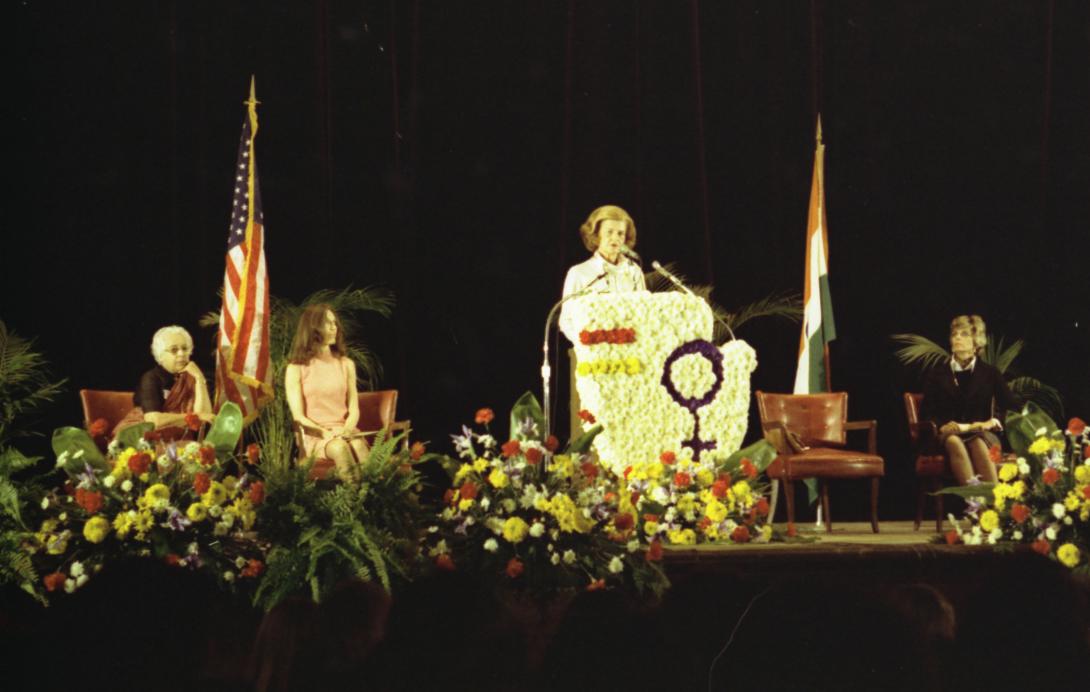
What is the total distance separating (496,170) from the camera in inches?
287

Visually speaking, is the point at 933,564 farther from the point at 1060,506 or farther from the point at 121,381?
the point at 121,381

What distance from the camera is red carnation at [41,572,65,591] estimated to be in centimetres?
315

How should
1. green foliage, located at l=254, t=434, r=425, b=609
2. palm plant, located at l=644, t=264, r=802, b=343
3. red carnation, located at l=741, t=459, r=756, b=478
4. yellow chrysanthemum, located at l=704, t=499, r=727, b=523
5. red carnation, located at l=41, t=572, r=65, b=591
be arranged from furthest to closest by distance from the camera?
palm plant, located at l=644, t=264, r=802, b=343 < red carnation, located at l=741, t=459, r=756, b=478 < yellow chrysanthemum, located at l=704, t=499, r=727, b=523 < green foliage, located at l=254, t=434, r=425, b=609 < red carnation, located at l=41, t=572, r=65, b=591

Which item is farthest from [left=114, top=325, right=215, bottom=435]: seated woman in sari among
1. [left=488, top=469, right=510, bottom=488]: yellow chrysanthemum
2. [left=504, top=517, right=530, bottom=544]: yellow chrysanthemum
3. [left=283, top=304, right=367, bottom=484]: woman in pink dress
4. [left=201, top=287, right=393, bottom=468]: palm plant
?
[left=504, top=517, right=530, bottom=544]: yellow chrysanthemum

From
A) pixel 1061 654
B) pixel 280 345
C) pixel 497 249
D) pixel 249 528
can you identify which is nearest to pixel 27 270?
pixel 280 345

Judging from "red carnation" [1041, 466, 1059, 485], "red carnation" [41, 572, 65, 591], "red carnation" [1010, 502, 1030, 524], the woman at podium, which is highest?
the woman at podium

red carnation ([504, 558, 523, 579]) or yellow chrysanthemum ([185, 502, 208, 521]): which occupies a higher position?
yellow chrysanthemum ([185, 502, 208, 521])

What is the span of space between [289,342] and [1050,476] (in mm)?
4121

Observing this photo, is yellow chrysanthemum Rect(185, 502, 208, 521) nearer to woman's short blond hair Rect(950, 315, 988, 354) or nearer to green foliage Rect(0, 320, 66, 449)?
green foliage Rect(0, 320, 66, 449)

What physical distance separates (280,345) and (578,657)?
3590mm

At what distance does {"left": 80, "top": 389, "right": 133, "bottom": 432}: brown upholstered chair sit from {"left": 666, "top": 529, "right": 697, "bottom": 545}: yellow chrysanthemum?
2.73 metres

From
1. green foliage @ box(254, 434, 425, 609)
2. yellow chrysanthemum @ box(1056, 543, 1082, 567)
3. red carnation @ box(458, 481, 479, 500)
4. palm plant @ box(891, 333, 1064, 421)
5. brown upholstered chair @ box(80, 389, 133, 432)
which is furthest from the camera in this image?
palm plant @ box(891, 333, 1064, 421)

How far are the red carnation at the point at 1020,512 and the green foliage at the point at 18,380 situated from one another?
3.96m

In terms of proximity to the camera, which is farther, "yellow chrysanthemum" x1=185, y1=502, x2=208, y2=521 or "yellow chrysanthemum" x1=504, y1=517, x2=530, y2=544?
"yellow chrysanthemum" x1=504, y1=517, x2=530, y2=544
